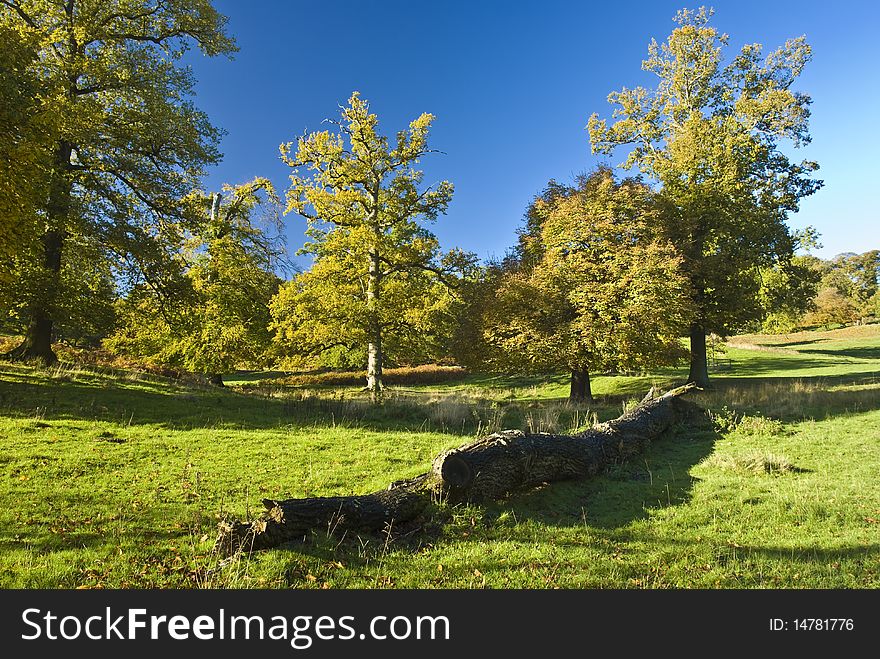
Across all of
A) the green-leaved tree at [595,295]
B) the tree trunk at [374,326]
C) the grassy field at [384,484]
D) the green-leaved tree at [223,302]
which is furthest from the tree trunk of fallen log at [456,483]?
the green-leaved tree at [223,302]

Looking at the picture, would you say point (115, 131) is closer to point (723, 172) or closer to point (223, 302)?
point (223, 302)

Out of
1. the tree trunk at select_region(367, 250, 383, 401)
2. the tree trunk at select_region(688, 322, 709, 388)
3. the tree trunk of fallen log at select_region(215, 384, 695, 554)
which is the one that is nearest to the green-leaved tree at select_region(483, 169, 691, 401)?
the tree trunk at select_region(688, 322, 709, 388)

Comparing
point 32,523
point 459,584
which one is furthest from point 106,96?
point 459,584

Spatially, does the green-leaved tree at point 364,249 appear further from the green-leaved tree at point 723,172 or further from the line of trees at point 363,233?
the green-leaved tree at point 723,172

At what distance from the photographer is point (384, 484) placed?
7.62 m

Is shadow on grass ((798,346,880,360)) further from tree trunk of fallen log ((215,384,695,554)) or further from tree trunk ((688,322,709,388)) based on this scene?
tree trunk of fallen log ((215,384,695,554))

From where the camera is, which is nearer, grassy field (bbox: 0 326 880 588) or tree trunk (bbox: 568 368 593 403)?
grassy field (bbox: 0 326 880 588)

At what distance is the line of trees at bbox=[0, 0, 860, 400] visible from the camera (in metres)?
14.3

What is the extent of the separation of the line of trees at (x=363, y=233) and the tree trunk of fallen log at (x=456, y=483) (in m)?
7.98

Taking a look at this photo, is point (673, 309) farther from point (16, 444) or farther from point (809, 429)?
point (16, 444)

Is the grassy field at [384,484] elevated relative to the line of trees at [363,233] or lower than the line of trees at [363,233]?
lower

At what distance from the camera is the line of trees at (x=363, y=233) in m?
14.3

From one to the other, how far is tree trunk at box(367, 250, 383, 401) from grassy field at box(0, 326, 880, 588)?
7.67 meters

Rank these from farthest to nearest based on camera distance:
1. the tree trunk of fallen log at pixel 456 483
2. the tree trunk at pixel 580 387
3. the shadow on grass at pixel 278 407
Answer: the tree trunk at pixel 580 387 → the shadow on grass at pixel 278 407 → the tree trunk of fallen log at pixel 456 483
